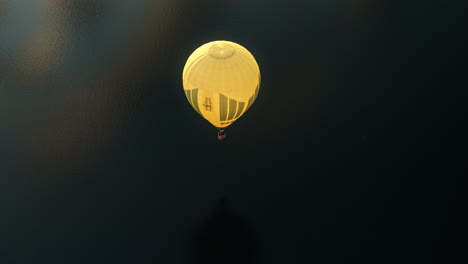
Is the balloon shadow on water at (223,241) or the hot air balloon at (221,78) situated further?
the balloon shadow on water at (223,241)

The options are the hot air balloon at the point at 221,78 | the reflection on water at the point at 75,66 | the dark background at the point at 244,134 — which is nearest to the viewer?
the hot air balloon at the point at 221,78

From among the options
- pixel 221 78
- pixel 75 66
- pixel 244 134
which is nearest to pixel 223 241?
pixel 244 134

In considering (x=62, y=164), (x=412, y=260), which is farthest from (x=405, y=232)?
(x=62, y=164)

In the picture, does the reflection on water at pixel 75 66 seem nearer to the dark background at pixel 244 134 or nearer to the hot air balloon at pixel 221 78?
the dark background at pixel 244 134

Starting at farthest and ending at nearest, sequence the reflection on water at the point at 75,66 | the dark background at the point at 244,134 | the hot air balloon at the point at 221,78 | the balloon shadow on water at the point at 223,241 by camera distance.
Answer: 1. the reflection on water at the point at 75,66
2. the dark background at the point at 244,134
3. the balloon shadow on water at the point at 223,241
4. the hot air balloon at the point at 221,78

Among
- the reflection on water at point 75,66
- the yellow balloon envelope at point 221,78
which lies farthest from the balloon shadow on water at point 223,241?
the reflection on water at point 75,66

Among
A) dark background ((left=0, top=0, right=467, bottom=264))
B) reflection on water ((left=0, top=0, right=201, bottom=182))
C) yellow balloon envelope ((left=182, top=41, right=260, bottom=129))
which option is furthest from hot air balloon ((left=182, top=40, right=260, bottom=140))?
reflection on water ((left=0, top=0, right=201, bottom=182))

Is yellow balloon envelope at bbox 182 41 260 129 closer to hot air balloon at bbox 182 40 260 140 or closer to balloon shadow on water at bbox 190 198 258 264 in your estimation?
hot air balloon at bbox 182 40 260 140
